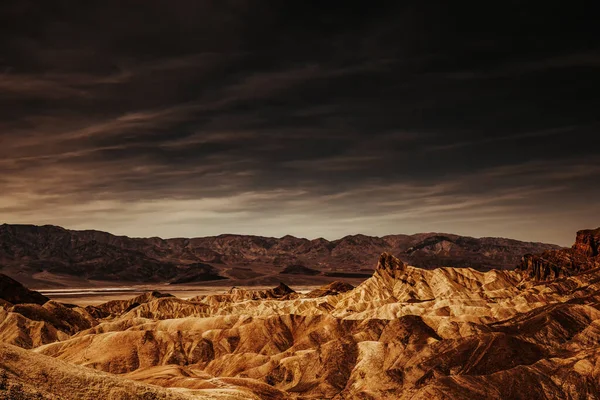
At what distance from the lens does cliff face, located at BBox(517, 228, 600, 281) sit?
525 ft

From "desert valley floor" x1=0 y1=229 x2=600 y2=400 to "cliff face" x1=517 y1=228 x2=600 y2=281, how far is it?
4699 mm

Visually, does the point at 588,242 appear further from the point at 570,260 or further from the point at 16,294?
the point at 16,294

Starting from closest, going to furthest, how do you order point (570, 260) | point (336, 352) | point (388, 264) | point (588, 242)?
point (336, 352), point (588, 242), point (570, 260), point (388, 264)

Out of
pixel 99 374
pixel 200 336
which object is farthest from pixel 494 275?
pixel 99 374

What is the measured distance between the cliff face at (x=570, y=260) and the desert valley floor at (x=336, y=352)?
4699 mm

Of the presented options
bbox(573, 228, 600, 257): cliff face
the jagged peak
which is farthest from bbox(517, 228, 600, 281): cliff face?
the jagged peak

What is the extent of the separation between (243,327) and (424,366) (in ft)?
→ 148

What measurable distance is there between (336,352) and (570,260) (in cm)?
11033

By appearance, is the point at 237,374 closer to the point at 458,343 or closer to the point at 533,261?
the point at 458,343

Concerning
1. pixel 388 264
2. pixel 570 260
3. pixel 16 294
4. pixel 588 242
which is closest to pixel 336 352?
pixel 388 264

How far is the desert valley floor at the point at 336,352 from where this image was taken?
5469 centimetres

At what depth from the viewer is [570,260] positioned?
167 metres

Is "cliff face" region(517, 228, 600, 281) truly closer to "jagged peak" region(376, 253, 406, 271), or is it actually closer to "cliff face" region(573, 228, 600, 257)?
"cliff face" region(573, 228, 600, 257)

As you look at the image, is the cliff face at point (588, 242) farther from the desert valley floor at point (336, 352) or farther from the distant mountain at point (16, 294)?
the distant mountain at point (16, 294)
